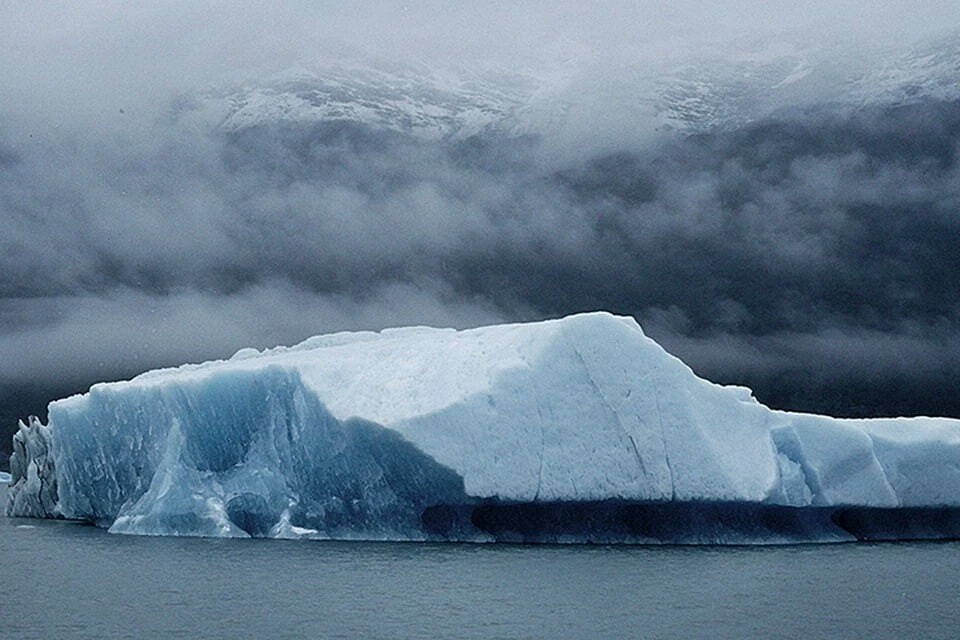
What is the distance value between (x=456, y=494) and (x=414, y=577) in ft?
7.36

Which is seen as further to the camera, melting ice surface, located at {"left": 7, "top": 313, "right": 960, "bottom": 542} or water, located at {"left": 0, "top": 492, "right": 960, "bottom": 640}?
melting ice surface, located at {"left": 7, "top": 313, "right": 960, "bottom": 542}

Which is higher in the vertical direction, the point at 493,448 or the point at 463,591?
the point at 493,448

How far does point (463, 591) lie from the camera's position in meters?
12.4

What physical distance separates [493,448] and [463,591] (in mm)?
3053

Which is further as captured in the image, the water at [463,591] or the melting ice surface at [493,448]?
the melting ice surface at [493,448]

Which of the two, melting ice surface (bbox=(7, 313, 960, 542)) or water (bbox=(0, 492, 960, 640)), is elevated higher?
melting ice surface (bbox=(7, 313, 960, 542))

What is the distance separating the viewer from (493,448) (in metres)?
15.2

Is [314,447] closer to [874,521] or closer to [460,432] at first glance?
[460,432]

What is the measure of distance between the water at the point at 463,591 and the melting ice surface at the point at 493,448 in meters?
0.53

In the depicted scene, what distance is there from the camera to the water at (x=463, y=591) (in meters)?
10.8

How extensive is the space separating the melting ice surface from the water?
527mm

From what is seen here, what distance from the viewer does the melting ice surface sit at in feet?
50.2

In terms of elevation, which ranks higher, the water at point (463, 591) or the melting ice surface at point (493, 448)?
the melting ice surface at point (493, 448)

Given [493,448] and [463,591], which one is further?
[493,448]
